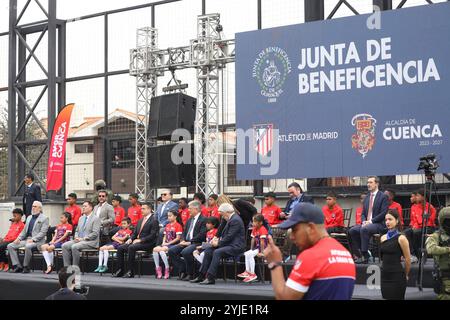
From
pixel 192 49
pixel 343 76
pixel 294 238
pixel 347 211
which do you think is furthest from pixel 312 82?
pixel 294 238

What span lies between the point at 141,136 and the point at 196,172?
2113 mm

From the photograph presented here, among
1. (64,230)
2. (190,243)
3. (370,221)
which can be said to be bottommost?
(190,243)

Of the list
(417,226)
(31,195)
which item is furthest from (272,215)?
(31,195)

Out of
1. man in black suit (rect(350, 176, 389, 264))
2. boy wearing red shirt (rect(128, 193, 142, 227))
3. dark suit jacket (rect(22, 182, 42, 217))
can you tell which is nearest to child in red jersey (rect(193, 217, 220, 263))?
man in black suit (rect(350, 176, 389, 264))

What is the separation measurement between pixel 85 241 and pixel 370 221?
4937 mm

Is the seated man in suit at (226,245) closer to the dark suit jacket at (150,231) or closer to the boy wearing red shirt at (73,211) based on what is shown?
the dark suit jacket at (150,231)

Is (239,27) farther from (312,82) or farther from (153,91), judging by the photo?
(312,82)

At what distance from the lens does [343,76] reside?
12.6 meters

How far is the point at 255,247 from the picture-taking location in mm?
10602

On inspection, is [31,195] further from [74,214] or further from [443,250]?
[443,250]

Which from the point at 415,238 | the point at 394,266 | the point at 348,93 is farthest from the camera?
the point at 348,93

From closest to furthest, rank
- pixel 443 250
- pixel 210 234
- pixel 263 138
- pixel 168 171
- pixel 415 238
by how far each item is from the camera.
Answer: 1. pixel 443 250
2. pixel 415 238
3. pixel 210 234
4. pixel 263 138
5. pixel 168 171

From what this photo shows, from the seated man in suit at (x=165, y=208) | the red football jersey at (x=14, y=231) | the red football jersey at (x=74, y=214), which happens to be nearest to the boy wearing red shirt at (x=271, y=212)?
the seated man in suit at (x=165, y=208)

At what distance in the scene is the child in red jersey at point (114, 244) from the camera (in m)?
12.4
